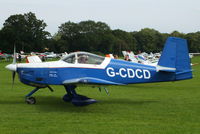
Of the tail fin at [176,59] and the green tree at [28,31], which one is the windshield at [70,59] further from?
the green tree at [28,31]

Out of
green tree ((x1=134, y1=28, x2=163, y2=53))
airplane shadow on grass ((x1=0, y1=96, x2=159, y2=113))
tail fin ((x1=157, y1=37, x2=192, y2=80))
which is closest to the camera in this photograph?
airplane shadow on grass ((x1=0, y1=96, x2=159, y2=113))

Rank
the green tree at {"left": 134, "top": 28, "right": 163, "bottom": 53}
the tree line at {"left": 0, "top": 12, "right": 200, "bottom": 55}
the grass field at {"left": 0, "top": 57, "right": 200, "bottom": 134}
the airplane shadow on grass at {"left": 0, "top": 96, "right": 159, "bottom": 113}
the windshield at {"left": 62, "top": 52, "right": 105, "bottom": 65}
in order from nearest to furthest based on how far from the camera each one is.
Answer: the grass field at {"left": 0, "top": 57, "right": 200, "bottom": 134} < the airplane shadow on grass at {"left": 0, "top": 96, "right": 159, "bottom": 113} < the windshield at {"left": 62, "top": 52, "right": 105, "bottom": 65} < the tree line at {"left": 0, "top": 12, "right": 200, "bottom": 55} < the green tree at {"left": 134, "top": 28, "right": 163, "bottom": 53}

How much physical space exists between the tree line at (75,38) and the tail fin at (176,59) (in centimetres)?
4477

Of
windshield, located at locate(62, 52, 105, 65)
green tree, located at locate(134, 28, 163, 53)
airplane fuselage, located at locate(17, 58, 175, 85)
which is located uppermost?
green tree, located at locate(134, 28, 163, 53)

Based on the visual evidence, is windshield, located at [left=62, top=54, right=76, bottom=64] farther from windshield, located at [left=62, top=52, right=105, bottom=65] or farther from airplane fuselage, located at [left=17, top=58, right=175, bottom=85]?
airplane fuselage, located at [left=17, top=58, right=175, bottom=85]

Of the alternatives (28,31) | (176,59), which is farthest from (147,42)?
(176,59)

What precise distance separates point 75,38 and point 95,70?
9556 cm

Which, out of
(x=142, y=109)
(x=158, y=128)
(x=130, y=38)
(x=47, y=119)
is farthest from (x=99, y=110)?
(x=130, y=38)

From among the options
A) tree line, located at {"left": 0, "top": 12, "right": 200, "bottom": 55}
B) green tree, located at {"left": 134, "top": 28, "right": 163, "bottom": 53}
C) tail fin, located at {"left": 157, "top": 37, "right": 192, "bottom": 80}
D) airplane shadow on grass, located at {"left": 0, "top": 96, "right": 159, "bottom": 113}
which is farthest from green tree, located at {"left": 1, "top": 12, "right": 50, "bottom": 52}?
tail fin, located at {"left": 157, "top": 37, "right": 192, "bottom": 80}

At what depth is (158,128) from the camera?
628 cm

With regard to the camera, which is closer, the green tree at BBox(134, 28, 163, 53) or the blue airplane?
the blue airplane

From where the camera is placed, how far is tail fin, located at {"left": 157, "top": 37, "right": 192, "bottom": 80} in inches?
376

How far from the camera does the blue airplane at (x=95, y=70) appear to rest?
893 cm

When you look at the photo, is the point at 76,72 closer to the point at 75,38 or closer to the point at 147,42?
the point at 75,38
